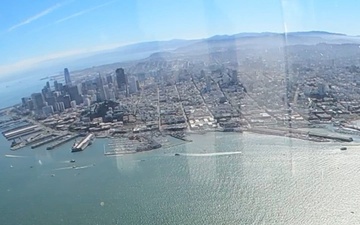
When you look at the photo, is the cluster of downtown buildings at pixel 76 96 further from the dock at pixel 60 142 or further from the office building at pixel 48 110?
the dock at pixel 60 142

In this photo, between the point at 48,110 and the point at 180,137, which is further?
the point at 48,110

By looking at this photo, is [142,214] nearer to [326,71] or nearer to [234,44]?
[326,71]

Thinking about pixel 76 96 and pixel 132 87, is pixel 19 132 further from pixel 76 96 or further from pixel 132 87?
pixel 132 87

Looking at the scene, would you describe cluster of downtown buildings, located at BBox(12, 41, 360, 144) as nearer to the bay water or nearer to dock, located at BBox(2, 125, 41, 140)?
dock, located at BBox(2, 125, 41, 140)

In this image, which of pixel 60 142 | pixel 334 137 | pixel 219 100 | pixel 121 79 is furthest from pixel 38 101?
pixel 334 137

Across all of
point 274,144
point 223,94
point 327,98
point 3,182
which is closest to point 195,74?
point 223,94

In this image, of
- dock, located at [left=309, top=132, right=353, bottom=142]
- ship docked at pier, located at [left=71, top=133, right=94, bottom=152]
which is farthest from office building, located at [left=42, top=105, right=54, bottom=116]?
dock, located at [left=309, top=132, right=353, bottom=142]

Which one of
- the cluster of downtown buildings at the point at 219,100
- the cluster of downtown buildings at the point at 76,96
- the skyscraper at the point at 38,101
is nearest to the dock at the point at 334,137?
the cluster of downtown buildings at the point at 219,100

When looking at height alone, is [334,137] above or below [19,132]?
below

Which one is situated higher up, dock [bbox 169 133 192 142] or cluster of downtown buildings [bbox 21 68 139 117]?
cluster of downtown buildings [bbox 21 68 139 117]
